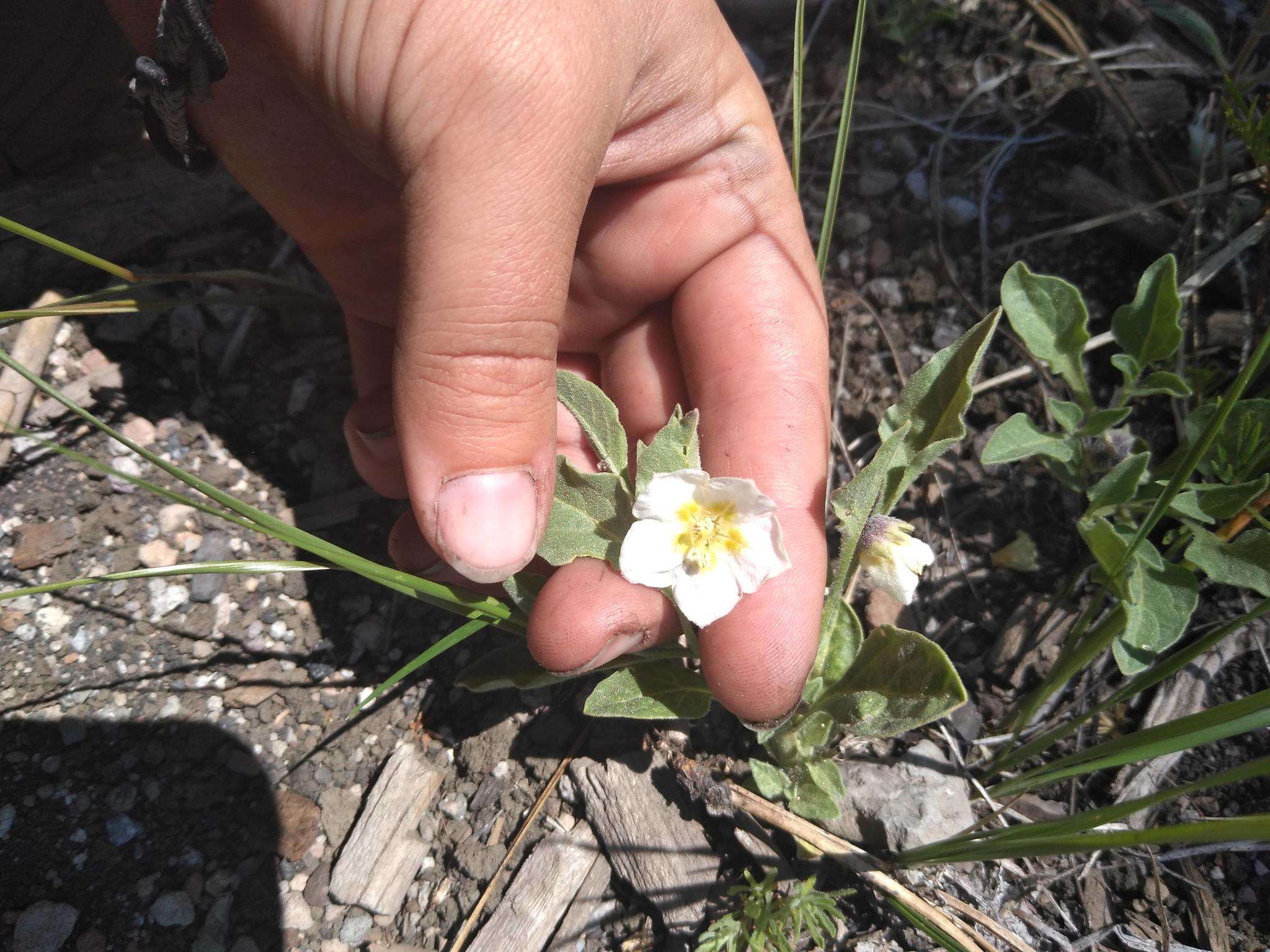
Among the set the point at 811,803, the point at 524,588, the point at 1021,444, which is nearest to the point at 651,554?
the point at 524,588

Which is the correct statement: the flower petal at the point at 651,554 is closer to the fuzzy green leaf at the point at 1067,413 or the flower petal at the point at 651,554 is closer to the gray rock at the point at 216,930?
the fuzzy green leaf at the point at 1067,413

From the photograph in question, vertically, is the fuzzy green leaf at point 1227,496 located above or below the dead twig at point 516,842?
above

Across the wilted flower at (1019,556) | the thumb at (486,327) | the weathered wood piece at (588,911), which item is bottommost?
the weathered wood piece at (588,911)

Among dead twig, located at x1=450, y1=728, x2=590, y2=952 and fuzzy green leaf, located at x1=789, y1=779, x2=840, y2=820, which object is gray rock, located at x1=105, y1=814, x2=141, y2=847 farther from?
fuzzy green leaf, located at x1=789, y1=779, x2=840, y2=820

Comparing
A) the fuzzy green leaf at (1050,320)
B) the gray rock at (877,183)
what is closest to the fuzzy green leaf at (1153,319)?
the fuzzy green leaf at (1050,320)

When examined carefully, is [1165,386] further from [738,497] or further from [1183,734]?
[738,497]
